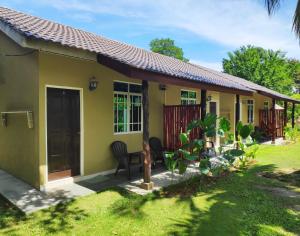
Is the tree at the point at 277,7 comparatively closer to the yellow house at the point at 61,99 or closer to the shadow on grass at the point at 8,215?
the yellow house at the point at 61,99

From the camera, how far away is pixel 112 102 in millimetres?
8281

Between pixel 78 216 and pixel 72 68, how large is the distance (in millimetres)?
3851

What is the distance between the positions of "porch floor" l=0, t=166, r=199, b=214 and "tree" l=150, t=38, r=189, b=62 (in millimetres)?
55552

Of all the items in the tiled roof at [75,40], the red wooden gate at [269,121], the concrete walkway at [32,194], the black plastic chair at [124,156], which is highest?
the tiled roof at [75,40]

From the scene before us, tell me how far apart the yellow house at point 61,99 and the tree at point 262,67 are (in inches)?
1116

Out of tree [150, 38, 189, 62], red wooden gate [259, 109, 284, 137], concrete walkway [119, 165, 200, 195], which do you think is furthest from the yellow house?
tree [150, 38, 189, 62]

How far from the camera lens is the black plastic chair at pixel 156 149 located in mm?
9262

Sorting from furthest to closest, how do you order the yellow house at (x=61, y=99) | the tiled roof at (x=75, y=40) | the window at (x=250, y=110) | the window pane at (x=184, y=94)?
the window at (x=250, y=110) → the window pane at (x=184, y=94) → the yellow house at (x=61, y=99) → the tiled roof at (x=75, y=40)

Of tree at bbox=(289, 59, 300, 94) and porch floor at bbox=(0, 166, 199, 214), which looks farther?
tree at bbox=(289, 59, 300, 94)

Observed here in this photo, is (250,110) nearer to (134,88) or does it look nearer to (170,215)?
(134,88)

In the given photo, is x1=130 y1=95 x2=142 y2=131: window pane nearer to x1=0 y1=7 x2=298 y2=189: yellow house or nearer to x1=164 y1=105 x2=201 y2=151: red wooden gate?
x1=0 y1=7 x2=298 y2=189: yellow house

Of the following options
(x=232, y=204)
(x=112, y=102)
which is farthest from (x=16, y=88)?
(x=232, y=204)

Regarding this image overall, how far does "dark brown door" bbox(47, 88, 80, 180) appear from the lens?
6852 millimetres

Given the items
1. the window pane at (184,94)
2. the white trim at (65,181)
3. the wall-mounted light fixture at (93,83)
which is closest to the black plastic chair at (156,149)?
the white trim at (65,181)
